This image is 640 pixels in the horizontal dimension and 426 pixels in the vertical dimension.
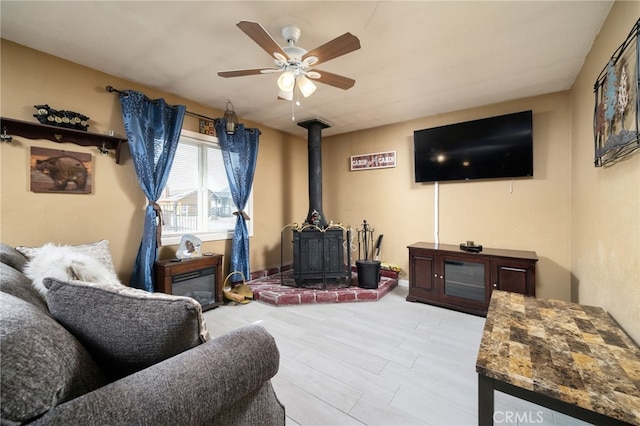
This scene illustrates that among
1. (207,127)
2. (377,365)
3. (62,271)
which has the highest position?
(207,127)

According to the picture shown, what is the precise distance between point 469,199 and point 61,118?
4574 mm

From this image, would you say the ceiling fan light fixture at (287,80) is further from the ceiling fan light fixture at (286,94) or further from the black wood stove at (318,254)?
the black wood stove at (318,254)

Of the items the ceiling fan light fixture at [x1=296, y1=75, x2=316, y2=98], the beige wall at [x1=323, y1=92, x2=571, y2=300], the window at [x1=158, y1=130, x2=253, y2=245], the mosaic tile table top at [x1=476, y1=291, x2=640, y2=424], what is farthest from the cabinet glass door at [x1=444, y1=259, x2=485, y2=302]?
the window at [x1=158, y1=130, x2=253, y2=245]

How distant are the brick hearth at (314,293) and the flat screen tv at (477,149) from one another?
1773 millimetres

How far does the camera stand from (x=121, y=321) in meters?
0.78

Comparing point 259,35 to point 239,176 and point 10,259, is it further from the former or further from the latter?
point 239,176

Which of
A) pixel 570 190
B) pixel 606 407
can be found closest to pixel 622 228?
pixel 606 407

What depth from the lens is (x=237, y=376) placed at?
84 cm

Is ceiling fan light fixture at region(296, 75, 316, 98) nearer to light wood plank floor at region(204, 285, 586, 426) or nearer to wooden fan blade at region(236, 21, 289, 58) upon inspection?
wooden fan blade at region(236, 21, 289, 58)

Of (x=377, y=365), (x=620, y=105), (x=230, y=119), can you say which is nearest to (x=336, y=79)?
(x=620, y=105)

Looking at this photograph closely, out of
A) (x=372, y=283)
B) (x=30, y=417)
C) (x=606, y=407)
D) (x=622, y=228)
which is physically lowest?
(x=372, y=283)

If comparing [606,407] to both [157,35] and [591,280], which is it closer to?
[591,280]

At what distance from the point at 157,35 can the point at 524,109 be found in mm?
3992

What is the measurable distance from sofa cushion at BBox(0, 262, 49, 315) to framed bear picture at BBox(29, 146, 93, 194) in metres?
1.55
